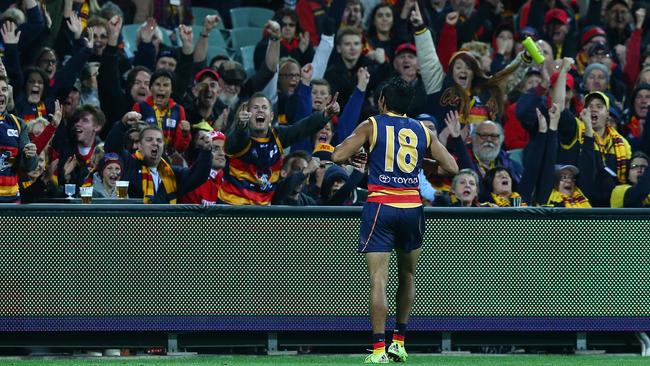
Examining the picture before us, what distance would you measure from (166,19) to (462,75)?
4.61 meters

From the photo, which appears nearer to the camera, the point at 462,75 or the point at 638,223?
the point at 638,223

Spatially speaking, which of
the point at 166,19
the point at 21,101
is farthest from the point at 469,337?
the point at 166,19

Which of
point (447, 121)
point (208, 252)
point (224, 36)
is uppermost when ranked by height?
point (224, 36)

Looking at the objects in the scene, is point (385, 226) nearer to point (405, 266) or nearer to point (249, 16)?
point (405, 266)

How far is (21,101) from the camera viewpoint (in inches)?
531

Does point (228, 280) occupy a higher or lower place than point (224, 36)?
lower

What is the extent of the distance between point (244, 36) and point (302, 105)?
3452 mm

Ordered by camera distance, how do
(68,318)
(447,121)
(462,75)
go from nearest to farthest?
(68,318) < (447,121) < (462,75)

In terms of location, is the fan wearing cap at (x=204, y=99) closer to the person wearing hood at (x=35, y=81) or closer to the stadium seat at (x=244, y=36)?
the person wearing hood at (x=35, y=81)

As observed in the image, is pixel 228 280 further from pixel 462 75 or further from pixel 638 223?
pixel 462 75

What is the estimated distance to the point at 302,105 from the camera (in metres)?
14.5

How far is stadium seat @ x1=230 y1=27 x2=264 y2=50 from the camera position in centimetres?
1762

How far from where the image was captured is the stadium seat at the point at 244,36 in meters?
17.6

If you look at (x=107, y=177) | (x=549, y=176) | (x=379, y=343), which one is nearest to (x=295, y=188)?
(x=107, y=177)
